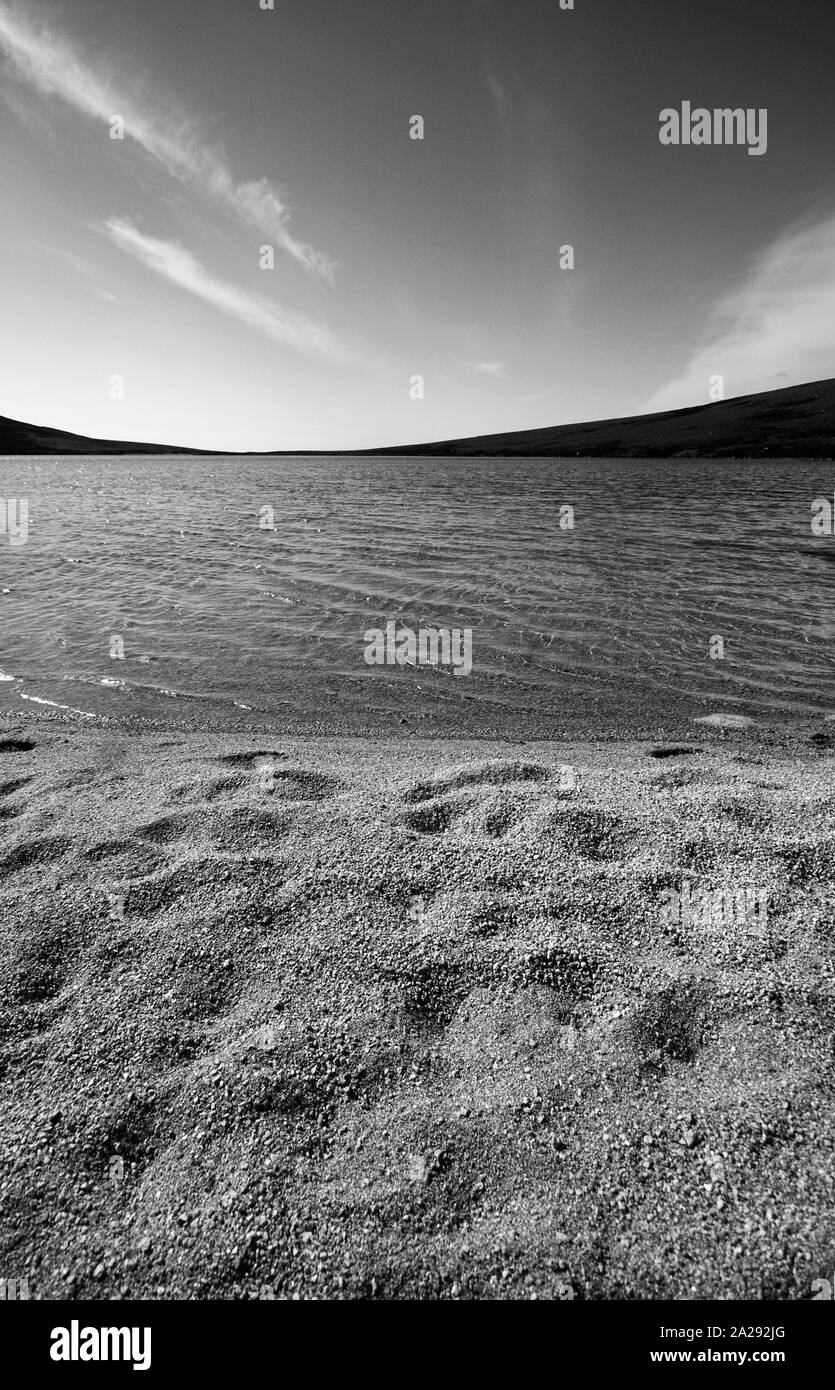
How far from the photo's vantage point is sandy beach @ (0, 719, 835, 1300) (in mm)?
2291

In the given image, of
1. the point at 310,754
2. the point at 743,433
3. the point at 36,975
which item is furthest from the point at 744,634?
the point at 743,433

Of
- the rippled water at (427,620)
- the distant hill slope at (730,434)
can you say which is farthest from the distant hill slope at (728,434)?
the rippled water at (427,620)

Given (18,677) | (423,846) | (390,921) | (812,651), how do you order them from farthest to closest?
1. (812,651)
2. (18,677)
3. (423,846)
4. (390,921)

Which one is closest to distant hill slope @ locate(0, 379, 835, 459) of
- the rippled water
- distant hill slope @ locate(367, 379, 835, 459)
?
distant hill slope @ locate(367, 379, 835, 459)

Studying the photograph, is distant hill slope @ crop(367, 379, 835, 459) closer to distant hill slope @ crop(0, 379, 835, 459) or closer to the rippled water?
distant hill slope @ crop(0, 379, 835, 459)

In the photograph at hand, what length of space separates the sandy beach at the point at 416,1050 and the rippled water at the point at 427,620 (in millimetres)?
3654

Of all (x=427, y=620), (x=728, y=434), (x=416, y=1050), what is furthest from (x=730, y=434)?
(x=416, y=1050)

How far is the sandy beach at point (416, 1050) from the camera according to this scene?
2.29m

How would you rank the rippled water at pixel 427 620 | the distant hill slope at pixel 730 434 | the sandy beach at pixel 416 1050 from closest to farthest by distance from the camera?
1. the sandy beach at pixel 416 1050
2. the rippled water at pixel 427 620
3. the distant hill slope at pixel 730 434

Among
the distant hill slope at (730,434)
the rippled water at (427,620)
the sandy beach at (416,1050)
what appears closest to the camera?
the sandy beach at (416,1050)

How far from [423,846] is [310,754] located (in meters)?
2.59

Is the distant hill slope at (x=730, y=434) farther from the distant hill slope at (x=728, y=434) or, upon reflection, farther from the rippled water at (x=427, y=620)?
the rippled water at (x=427, y=620)

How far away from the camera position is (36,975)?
352 cm
